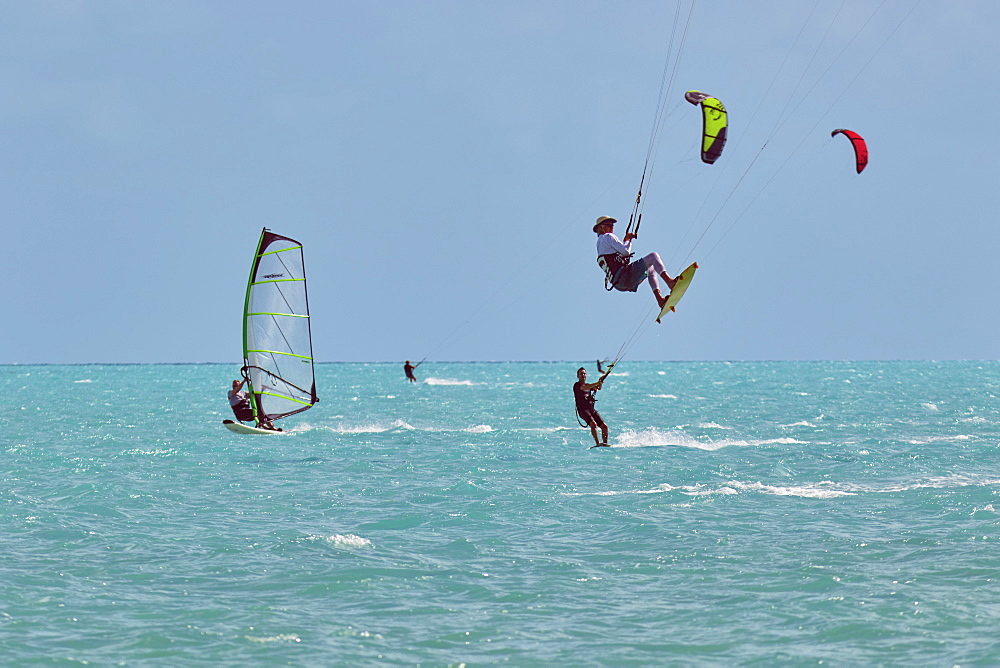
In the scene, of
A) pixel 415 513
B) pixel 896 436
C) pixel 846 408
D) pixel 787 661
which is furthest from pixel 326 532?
pixel 846 408

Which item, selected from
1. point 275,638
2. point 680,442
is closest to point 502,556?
point 275,638

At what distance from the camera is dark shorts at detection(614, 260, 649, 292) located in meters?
15.2

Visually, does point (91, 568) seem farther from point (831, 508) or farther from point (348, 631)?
point (831, 508)

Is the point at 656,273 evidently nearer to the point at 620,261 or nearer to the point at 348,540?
the point at 620,261

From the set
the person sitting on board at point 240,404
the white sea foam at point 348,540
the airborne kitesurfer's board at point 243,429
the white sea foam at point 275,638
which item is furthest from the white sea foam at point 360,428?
the white sea foam at point 275,638

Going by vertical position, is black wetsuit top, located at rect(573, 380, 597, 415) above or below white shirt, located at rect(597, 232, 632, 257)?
below

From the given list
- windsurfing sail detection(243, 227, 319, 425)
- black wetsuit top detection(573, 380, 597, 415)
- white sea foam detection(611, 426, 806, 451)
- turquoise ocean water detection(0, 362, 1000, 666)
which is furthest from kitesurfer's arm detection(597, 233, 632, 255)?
white sea foam detection(611, 426, 806, 451)

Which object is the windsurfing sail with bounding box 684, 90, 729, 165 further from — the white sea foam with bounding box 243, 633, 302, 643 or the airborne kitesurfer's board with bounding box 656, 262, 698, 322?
the white sea foam with bounding box 243, 633, 302, 643

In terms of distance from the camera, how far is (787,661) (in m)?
9.80

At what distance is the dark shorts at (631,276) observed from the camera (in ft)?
49.9

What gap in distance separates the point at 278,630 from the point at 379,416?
37.5 meters

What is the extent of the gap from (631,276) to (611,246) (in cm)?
53

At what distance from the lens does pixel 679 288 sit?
14727 millimetres

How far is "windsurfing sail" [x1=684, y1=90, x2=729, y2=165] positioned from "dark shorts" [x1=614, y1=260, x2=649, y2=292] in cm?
182
